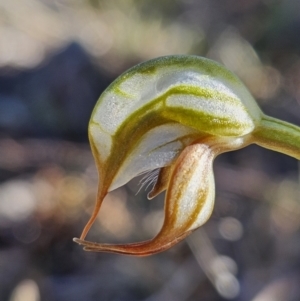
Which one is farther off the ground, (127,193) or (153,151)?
(153,151)

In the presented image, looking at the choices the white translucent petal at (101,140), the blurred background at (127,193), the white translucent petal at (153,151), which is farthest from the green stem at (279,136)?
the blurred background at (127,193)

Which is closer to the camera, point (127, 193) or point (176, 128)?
point (176, 128)

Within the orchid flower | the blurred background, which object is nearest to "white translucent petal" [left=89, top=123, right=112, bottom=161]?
the orchid flower

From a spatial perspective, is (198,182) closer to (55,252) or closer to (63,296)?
(63,296)

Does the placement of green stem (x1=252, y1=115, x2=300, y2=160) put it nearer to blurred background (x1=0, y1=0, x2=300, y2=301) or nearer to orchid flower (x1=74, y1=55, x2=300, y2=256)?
orchid flower (x1=74, y1=55, x2=300, y2=256)

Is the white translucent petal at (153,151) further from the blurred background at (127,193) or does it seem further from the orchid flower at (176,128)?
the blurred background at (127,193)

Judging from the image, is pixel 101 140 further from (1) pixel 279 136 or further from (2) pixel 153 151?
(1) pixel 279 136

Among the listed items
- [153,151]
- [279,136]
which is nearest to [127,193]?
[153,151]
